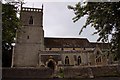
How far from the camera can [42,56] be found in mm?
39812

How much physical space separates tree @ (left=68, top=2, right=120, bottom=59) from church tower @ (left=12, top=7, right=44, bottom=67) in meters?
→ 31.9

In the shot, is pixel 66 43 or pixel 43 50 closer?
pixel 43 50

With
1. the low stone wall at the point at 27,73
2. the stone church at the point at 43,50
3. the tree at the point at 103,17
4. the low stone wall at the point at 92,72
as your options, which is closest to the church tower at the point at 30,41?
the stone church at the point at 43,50

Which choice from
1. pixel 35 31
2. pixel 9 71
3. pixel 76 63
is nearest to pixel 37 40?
pixel 35 31

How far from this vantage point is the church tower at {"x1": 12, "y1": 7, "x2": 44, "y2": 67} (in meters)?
40.6

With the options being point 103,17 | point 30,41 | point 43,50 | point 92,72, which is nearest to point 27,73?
point 92,72

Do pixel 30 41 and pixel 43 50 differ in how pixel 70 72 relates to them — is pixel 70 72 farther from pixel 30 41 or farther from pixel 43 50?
pixel 30 41

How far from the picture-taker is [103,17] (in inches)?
312

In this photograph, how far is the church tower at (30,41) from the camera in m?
40.6

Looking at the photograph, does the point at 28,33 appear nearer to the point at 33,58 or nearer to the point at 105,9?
the point at 33,58

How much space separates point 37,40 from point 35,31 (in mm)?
1924

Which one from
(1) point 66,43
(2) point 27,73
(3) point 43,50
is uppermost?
(1) point 66,43

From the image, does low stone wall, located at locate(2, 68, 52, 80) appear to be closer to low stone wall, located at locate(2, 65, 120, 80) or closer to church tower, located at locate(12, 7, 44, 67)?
low stone wall, located at locate(2, 65, 120, 80)

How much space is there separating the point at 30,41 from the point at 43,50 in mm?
3256
